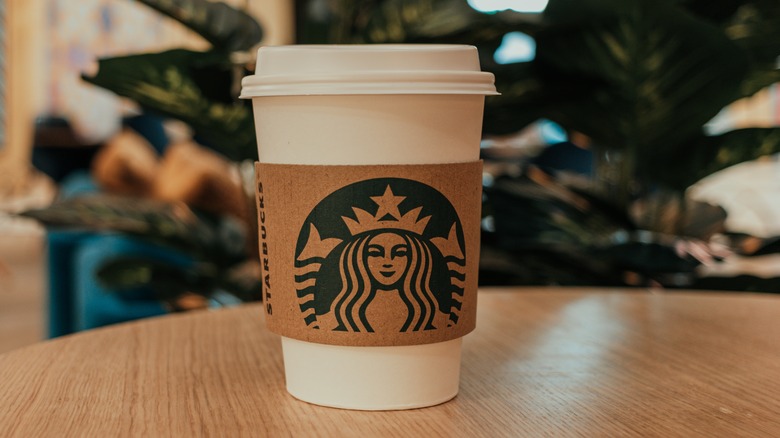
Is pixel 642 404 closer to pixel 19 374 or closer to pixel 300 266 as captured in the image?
pixel 300 266

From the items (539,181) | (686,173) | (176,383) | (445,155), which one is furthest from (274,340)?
(686,173)

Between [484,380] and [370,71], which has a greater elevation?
[370,71]

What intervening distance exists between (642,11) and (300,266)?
0.84 m

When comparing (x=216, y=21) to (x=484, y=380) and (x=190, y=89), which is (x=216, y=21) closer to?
(x=190, y=89)

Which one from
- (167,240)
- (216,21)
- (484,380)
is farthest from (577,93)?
(484,380)

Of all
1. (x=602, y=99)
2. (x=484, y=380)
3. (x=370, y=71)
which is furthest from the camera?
(x=602, y=99)

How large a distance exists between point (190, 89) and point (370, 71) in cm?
82

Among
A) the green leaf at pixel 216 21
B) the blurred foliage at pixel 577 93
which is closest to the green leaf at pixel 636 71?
the blurred foliage at pixel 577 93

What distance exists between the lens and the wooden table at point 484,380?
1.70 feet

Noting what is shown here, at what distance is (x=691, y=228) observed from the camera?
144cm

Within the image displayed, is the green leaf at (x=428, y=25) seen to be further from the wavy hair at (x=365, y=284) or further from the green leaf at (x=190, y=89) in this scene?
the wavy hair at (x=365, y=284)

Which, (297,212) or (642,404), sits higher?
(297,212)

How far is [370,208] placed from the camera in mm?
533

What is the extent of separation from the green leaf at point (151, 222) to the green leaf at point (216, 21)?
1.11ft
